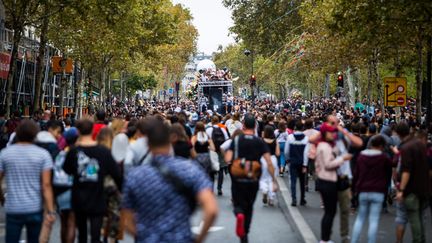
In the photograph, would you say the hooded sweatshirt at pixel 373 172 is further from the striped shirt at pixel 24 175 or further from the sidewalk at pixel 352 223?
the striped shirt at pixel 24 175

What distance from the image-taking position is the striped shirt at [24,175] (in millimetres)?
8250

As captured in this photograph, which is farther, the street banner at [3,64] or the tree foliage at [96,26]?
the street banner at [3,64]

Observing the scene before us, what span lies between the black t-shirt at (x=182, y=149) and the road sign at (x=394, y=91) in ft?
46.6

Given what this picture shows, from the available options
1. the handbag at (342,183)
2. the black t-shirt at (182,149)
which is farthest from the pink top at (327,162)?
the black t-shirt at (182,149)

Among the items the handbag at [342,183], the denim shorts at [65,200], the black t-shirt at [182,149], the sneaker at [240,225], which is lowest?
the sneaker at [240,225]

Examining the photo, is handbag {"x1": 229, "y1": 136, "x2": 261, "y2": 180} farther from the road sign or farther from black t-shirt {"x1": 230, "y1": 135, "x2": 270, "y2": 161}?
the road sign

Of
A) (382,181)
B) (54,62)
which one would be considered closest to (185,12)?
(54,62)

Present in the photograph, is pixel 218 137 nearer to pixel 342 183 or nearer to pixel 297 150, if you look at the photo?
pixel 297 150

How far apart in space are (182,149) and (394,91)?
14.6 meters

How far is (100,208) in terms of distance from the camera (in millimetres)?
8883

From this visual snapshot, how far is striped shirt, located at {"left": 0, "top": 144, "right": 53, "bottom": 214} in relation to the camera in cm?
825

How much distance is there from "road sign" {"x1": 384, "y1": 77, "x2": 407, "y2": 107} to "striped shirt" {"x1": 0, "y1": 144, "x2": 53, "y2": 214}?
18.0 metres

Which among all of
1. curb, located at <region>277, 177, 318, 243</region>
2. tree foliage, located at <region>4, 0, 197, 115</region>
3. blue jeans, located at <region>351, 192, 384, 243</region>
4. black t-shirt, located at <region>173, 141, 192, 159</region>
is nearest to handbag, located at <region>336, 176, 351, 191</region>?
blue jeans, located at <region>351, 192, 384, 243</region>

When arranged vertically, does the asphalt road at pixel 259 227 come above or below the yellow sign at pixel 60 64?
below
